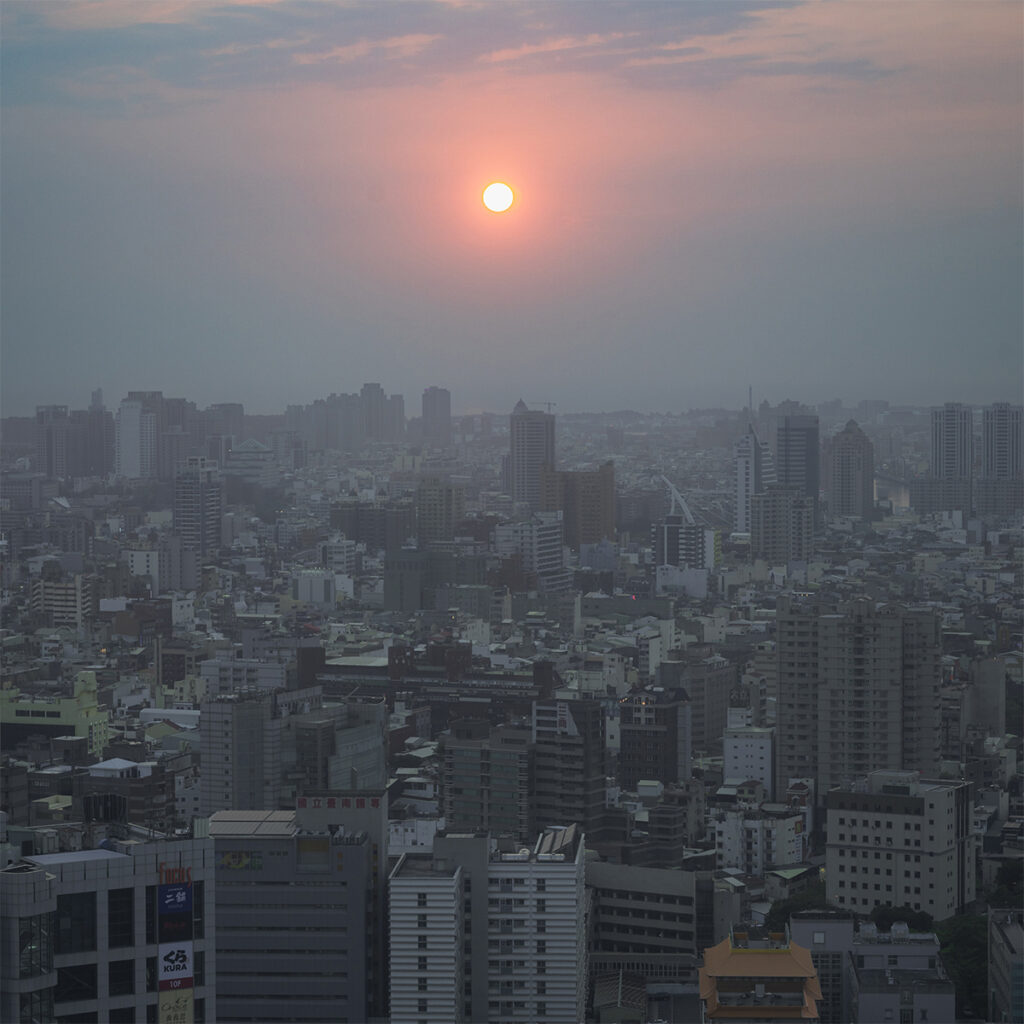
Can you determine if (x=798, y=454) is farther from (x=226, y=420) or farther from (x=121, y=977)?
(x=121, y=977)

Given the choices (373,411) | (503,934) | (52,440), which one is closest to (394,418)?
(373,411)

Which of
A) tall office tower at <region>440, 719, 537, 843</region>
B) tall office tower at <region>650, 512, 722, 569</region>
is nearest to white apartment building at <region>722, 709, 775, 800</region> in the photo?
tall office tower at <region>440, 719, 537, 843</region>

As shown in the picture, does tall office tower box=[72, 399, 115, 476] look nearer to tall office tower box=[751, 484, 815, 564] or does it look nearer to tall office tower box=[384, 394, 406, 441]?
tall office tower box=[384, 394, 406, 441]

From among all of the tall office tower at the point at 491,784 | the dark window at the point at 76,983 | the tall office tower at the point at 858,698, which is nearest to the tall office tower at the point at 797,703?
the tall office tower at the point at 858,698

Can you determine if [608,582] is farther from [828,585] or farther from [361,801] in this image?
[361,801]

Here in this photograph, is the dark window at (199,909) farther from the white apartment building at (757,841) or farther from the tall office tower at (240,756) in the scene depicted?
the white apartment building at (757,841)
